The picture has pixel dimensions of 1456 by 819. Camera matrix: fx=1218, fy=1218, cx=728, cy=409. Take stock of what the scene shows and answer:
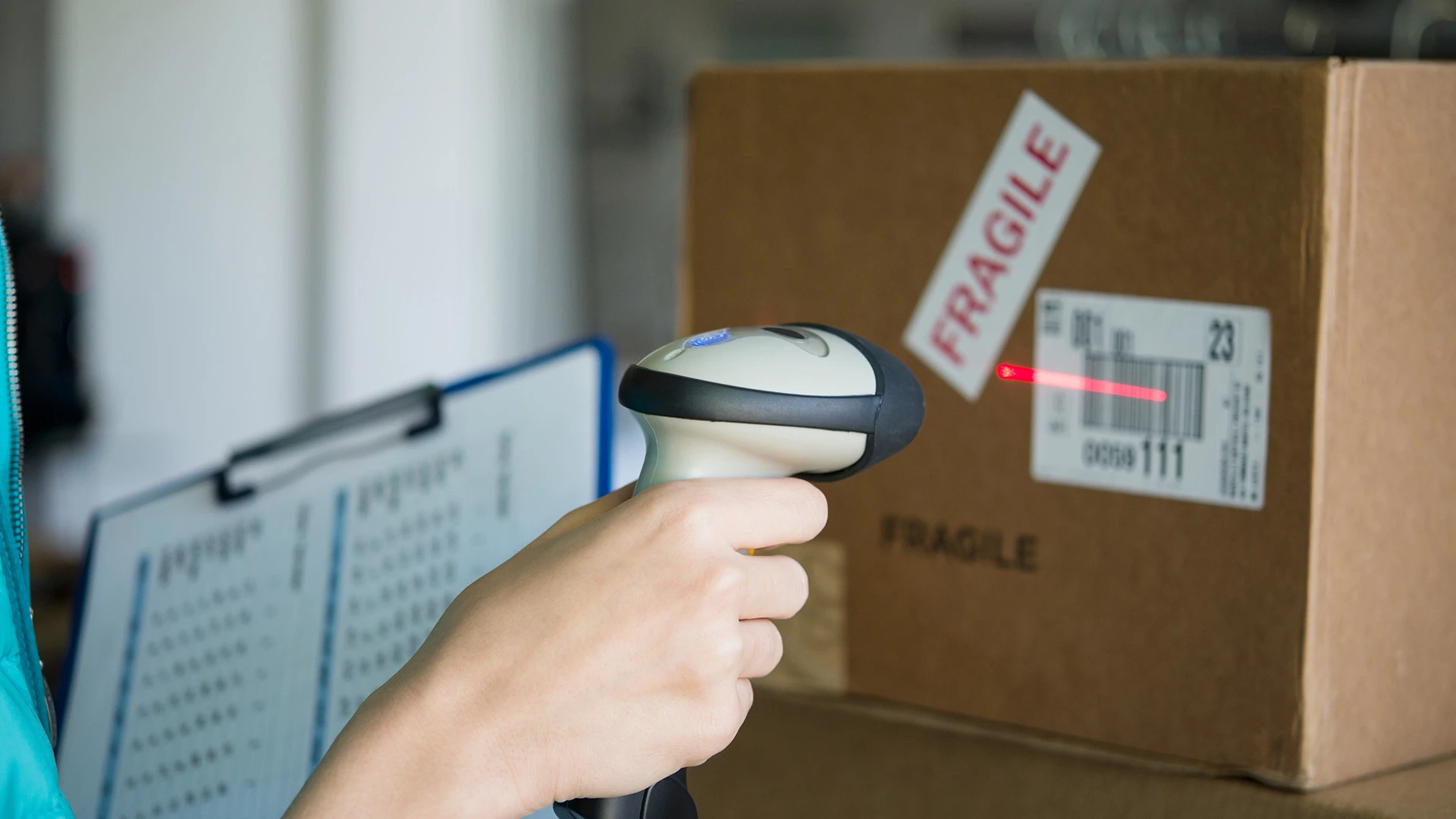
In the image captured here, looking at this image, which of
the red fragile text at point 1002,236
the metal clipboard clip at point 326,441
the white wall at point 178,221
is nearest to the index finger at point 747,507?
the red fragile text at point 1002,236

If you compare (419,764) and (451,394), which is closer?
(419,764)

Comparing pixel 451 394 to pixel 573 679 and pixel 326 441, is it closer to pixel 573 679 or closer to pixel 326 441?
pixel 326 441

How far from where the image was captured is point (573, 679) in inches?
16.4

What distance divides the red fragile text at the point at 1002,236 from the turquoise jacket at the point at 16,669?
1.41 feet

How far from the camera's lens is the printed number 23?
21.5 inches

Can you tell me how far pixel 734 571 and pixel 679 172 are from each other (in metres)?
2.42

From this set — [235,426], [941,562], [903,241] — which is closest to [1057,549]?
[941,562]

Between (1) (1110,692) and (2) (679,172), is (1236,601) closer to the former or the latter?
(1) (1110,692)

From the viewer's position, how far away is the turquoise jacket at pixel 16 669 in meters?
0.44

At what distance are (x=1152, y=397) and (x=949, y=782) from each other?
23cm

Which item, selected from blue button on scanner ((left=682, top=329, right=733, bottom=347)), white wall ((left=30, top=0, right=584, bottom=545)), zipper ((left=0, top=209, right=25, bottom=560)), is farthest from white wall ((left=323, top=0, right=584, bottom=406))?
blue button on scanner ((left=682, top=329, right=733, bottom=347))

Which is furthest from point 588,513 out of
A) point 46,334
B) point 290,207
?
point 46,334

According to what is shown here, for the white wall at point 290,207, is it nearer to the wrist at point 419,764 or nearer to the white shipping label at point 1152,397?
the white shipping label at point 1152,397

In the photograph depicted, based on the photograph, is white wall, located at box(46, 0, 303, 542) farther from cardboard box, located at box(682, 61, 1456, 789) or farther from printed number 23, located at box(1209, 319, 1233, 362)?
printed number 23, located at box(1209, 319, 1233, 362)
